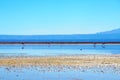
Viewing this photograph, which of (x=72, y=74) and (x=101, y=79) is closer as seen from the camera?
(x=101, y=79)

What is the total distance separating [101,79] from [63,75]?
9.72 ft

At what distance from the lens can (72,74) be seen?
80.0 ft

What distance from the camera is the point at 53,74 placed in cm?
2444

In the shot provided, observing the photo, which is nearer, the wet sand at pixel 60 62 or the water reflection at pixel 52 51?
the wet sand at pixel 60 62

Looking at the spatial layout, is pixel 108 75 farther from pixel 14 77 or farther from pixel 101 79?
pixel 14 77

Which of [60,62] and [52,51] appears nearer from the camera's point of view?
[60,62]

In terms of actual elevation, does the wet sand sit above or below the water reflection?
above

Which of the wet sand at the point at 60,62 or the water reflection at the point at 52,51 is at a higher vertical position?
the wet sand at the point at 60,62

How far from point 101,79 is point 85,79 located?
0.97 m

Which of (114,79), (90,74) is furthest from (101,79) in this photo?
(90,74)

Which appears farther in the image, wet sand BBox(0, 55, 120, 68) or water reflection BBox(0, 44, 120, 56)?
water reflection BBox(0, 44, 120, 56)

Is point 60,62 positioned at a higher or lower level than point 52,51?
higher

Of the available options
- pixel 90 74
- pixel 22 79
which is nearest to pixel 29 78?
pixel 22 79

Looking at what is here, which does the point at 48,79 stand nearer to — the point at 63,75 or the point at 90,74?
the point at 63,75
